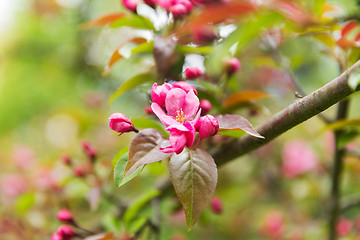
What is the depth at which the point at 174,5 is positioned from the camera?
0.86m

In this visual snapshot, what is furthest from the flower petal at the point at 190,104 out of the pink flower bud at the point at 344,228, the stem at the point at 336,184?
the pink flower bud at the point at 344,228

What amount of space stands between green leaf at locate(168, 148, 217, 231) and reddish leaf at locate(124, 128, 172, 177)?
0.11ft

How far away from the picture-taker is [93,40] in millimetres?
3141

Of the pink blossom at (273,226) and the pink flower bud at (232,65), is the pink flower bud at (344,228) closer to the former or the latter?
the pink blossom at (273,226)

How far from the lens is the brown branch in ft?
1.97

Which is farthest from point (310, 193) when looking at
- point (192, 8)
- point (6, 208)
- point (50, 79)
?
point (50, 79)

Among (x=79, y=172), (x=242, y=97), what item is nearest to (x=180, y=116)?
(x=242, y=97)

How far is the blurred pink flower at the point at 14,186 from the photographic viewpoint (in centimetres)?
192

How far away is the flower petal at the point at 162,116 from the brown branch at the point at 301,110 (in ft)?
0.71

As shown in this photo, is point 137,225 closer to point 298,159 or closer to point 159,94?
point 159,94

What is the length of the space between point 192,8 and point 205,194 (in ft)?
1.56

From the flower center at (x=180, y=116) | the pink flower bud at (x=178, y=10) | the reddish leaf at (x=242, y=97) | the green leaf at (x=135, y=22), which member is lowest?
the reddish leaf at (x=242, y=97)

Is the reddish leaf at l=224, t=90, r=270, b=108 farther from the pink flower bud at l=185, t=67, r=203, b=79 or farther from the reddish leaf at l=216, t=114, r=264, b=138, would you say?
the reddish leaf at l=216, t=114, r=264, b=138

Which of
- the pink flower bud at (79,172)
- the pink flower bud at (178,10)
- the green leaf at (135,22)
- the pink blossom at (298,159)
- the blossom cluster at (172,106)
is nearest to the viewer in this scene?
the blossom cluster at (172,106)
